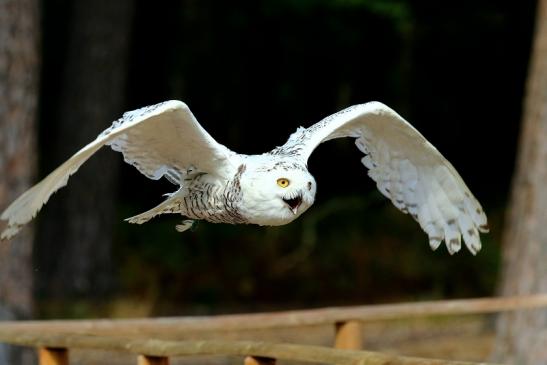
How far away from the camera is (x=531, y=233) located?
743cm

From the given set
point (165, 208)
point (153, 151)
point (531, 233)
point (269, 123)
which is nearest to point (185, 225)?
point (165, 208)

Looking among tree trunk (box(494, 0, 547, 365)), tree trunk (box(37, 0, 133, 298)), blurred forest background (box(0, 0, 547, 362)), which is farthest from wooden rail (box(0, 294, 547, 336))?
tree trunk (box(37, 0, 133, 298))

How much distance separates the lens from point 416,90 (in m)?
15.1

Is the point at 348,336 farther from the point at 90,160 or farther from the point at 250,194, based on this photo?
the point at 90,160

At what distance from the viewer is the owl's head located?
12.1 feet

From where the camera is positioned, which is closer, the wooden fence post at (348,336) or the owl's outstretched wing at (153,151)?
the owl's outstretched wing at (153,151)

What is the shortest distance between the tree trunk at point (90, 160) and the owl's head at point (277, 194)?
253 inches

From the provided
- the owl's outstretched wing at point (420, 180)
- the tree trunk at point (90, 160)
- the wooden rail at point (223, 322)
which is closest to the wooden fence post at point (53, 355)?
the wooden rail at point (223, 322)

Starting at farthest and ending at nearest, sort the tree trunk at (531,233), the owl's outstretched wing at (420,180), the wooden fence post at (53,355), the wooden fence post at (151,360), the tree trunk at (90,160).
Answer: the tree trunk at (90,160) < the tree trunk at (531,233) < the owl's outstretched wing at (420,180) < the wooden fence post at (53,355) < the wooden fence post at (151,360)

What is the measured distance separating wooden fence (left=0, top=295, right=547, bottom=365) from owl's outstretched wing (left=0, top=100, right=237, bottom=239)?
2.00 ft

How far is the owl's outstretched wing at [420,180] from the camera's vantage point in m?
4.70

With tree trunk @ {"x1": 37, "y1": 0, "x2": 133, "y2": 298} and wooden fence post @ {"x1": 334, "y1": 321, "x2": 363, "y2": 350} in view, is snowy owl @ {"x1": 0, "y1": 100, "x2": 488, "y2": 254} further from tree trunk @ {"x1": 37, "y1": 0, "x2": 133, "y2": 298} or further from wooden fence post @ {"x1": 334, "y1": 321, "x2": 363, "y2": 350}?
tree trunk @ {"x1": 37, "y1": 0, "x2": 133, "y2": 298}

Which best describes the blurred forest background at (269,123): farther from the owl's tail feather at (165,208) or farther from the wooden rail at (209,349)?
the wooden rail at (209,349)

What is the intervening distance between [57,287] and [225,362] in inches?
101
